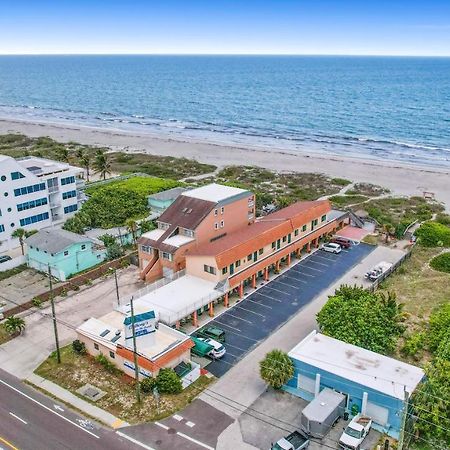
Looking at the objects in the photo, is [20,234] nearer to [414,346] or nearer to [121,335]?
[121,335]

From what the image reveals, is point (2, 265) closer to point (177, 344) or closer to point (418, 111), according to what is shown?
point (177, 344)

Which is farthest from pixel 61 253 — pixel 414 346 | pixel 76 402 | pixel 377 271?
pixel 414 346

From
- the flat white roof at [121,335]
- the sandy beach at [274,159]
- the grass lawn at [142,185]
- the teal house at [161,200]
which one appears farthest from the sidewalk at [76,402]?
the sandy beach at [274,159]

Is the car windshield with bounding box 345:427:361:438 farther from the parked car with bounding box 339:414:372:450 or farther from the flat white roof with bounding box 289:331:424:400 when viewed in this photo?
the flat white roof with bounding box 289:331:424:400

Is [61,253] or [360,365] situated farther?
[61,253]

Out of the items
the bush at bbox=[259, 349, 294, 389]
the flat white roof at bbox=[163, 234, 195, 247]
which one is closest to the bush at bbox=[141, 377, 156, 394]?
the bush at bbox=[259, 349, 294, 389]

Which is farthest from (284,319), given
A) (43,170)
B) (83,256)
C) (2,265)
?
(43,170)

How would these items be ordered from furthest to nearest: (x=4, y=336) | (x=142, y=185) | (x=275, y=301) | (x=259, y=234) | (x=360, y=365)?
1. (x=142, y=185)
2. (x=259, y=234)
3. (x=275, y=301)
4. (x=4, y=336)
5. (x=360, y=365)
